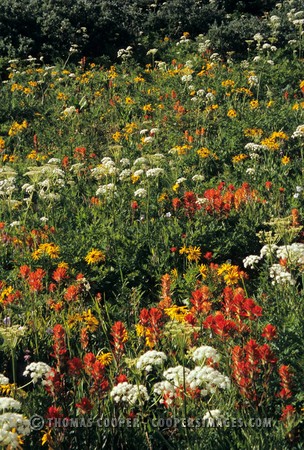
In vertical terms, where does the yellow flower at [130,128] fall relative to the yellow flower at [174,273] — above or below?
above

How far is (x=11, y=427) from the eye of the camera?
8.43ft

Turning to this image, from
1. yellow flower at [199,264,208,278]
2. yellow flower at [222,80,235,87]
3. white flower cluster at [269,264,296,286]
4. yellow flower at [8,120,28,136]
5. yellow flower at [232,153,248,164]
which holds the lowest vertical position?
yellow flower at [199,264,208,278]

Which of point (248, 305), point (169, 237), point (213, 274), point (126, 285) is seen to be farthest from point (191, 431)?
point (169, 237)

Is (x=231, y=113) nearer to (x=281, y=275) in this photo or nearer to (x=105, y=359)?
(x=281, y=275)

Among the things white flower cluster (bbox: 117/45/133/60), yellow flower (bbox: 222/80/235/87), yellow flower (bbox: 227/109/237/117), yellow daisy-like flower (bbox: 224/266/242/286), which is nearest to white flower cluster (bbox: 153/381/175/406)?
yellow daisy-like flower (bbox: 224/266/242/286)

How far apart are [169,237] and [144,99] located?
4665 mm

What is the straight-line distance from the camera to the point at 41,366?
3.10 metres

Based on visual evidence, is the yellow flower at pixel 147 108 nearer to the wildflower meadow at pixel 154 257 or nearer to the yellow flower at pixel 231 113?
the wildflower meadow at pixel 154 257

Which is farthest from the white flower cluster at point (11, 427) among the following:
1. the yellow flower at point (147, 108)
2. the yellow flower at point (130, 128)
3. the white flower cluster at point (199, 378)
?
the yellow flower at point (147, 108)

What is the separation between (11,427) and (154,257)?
115 inches

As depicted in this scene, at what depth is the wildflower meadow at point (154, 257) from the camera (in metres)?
3.20

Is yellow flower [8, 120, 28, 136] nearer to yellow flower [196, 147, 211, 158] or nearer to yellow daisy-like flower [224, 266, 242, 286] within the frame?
yellow flower [196, 147, 211, 158]

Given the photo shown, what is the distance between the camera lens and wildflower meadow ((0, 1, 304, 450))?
3201mm

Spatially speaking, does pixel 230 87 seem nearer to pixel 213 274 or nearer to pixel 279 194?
pixel 279 194
